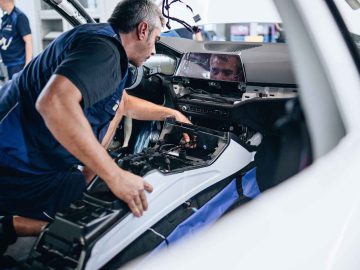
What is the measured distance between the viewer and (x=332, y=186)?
2.20 feet

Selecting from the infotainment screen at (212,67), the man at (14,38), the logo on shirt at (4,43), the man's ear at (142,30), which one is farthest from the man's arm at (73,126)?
the logo on shirt at (4,43)

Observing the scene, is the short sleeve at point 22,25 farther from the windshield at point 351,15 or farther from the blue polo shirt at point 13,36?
the windshield at point 351,15

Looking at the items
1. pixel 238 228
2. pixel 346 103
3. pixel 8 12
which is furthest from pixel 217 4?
pixel 8 12

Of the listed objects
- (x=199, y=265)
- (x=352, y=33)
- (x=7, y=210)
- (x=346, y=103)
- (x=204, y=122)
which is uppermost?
(x=352, y=33)

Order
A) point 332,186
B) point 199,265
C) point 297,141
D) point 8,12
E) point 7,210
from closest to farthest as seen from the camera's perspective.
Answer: point 199,265 → point 332,186 → point 297,141 → point 7,210 → point 8,12

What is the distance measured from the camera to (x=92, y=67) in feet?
4.11

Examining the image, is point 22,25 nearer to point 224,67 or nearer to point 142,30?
point 224,67

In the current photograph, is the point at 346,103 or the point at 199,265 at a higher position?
the point at 346,103

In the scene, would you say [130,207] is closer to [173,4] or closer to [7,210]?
[7,210]

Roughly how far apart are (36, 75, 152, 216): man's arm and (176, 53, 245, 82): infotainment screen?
0.89 metres

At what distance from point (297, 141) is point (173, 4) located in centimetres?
151

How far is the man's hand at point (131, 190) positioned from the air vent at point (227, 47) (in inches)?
39.3

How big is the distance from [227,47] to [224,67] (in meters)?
0.21

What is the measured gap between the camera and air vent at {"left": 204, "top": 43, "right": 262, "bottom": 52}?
204 centimetres
